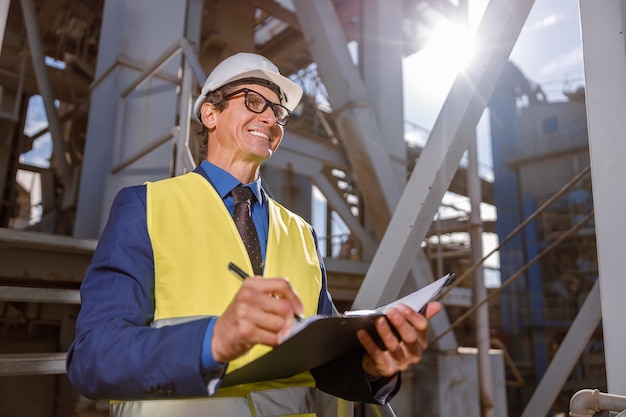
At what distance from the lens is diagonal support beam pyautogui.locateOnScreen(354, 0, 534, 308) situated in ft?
5.88

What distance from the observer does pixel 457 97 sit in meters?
1.90

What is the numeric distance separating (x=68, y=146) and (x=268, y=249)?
612cm

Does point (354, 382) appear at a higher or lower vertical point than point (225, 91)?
lower

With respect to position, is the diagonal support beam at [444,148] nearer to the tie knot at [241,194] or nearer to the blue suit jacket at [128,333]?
the tie knot at [241,194]

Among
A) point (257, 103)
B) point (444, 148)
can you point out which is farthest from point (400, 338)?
point (444, 148)

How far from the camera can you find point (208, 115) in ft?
4.68

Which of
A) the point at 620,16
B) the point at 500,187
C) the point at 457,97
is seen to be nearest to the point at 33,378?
the point at 457,97

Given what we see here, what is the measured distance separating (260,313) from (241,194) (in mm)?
622

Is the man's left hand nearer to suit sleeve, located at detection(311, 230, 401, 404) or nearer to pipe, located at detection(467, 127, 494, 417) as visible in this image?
suit sleeve, located at detection(311, 230, 401, 404)

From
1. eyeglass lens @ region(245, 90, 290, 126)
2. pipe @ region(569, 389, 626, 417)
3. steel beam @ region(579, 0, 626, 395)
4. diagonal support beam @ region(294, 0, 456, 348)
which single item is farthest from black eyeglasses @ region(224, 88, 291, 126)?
diagonal support beam @ region(294, 0, 456, 348)

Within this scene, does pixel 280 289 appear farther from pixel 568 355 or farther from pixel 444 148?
pixel 568 355

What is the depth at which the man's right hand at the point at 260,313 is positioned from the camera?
2.48 feet

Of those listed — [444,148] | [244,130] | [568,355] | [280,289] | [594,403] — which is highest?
[444,148]

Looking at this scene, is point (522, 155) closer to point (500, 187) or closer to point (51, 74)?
point (500, 187)
